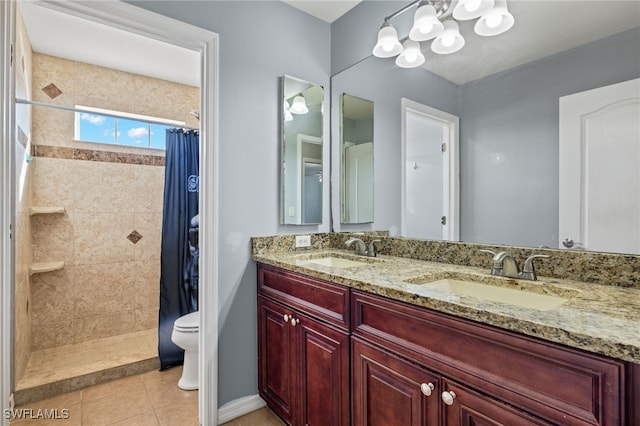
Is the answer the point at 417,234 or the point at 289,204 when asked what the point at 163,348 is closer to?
the point at 289,204

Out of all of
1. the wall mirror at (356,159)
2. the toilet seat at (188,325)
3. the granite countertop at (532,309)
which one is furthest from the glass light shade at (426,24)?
the toilet seat at (188,325)

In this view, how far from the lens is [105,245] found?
2.93m

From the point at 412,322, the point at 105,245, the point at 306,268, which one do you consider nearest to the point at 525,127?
the point at 412,322

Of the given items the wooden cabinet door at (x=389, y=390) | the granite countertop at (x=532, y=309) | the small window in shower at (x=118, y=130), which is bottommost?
the wooden cabinet door at (x=389, y=390)

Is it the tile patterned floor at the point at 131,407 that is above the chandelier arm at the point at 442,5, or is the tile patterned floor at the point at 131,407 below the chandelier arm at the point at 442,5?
below

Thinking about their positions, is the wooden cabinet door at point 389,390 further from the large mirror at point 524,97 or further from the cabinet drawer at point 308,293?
the large mirror at point 524,97

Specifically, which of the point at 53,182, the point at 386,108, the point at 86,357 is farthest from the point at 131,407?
the point at 386,108

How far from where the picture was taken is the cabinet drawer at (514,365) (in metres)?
0.68

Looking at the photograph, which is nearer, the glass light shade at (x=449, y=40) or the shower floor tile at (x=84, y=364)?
the glass light shade at (x=449, y=40)

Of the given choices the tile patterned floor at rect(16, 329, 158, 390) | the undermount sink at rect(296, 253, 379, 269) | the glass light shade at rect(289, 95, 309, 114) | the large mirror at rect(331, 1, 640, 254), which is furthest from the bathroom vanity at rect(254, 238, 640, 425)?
the tile patterned floor at rect(16, 329, 158, 390)

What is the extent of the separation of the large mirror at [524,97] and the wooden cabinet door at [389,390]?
29.7 inches

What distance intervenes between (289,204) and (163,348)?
5.02ft

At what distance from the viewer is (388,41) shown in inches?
73.2

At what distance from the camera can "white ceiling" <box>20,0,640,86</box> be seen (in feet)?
3.96
